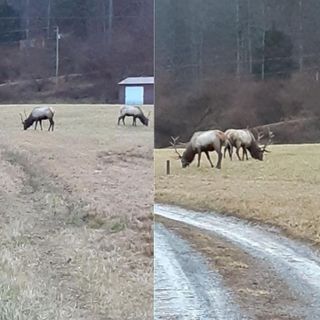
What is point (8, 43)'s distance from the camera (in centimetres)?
229

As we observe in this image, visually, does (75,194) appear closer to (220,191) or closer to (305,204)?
(220,191)

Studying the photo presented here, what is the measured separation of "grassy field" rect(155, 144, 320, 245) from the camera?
2.22 m

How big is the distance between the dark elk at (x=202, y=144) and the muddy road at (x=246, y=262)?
0.64 feet

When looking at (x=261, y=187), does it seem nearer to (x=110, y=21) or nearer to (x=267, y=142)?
(x=267, y=142)

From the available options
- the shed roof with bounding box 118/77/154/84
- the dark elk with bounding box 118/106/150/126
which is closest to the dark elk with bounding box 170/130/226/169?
the dark elk with bounding box 118/106/150/126

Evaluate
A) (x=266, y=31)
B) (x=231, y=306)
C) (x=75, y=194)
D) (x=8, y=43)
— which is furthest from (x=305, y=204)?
(x=8, y=43)

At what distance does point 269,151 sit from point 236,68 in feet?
1.08

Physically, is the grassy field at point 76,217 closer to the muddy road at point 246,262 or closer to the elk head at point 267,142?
the muddy road at point 246,262

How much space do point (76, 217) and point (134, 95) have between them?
1.62 feet

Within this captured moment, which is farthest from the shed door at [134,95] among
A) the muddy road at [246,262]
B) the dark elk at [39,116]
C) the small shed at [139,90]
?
the muddy road at [246,262]

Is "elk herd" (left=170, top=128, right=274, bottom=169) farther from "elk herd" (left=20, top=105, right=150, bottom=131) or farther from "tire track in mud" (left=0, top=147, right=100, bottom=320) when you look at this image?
"tire track in mud" (left=0, top=147, right=100, bottom=320)

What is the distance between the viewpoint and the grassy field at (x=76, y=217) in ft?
7.20

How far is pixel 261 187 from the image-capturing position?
224 cm

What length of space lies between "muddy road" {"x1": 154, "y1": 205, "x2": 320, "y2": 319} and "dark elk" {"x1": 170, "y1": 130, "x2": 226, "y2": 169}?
0.19 metres
